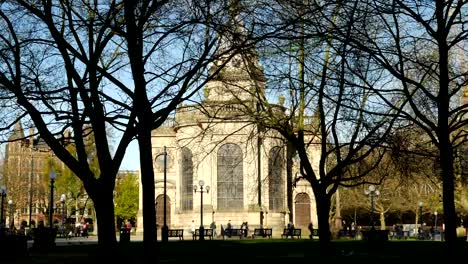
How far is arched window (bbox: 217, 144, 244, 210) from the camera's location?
62156 mm

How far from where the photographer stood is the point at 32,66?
19.3m

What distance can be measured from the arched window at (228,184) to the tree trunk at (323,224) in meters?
36.6

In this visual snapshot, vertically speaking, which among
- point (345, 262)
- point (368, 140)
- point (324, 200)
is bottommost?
point (345, 262)

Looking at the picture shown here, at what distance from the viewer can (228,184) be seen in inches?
2450

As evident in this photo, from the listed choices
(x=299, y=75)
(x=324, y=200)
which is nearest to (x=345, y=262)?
(x=324, y=200)

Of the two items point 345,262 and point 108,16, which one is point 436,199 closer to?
point 345,262

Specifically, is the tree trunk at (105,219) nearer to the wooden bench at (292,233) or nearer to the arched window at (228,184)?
the wooden bench at (292,233)

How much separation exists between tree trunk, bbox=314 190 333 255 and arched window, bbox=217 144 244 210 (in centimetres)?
3661

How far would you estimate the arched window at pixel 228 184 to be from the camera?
6216cm

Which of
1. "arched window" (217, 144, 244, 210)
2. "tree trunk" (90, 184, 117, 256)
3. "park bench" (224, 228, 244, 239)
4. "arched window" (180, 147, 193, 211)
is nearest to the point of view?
"tree trunk" (90, 184, 117, 256)

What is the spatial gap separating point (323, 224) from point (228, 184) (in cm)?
3784

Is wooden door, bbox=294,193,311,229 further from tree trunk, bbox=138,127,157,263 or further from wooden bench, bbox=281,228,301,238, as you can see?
tree trunk, bbox=138,127,157,263

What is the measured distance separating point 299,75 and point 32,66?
9.98 m

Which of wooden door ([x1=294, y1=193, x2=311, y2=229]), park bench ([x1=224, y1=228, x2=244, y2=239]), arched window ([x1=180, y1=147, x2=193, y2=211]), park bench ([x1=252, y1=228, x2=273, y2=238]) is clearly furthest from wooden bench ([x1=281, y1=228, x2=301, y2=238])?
wooden door ([x1=294, y1=193, x2=311, y2=229])
